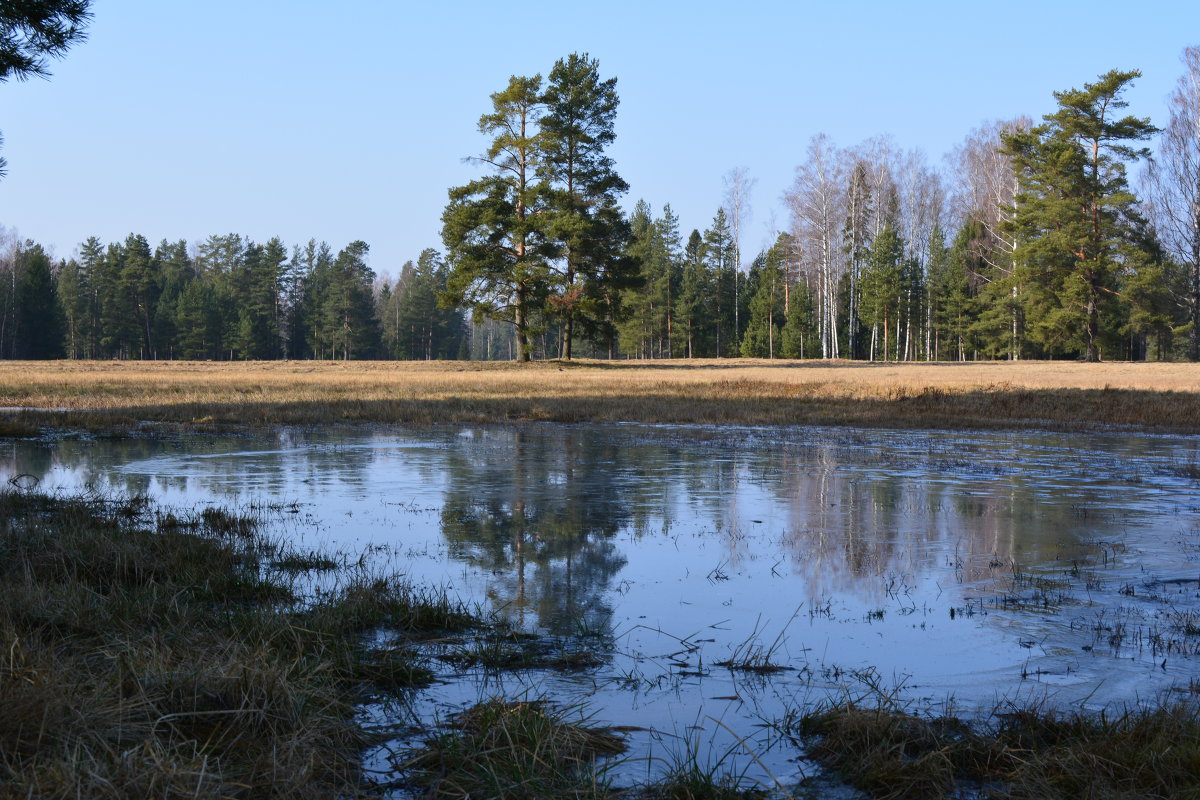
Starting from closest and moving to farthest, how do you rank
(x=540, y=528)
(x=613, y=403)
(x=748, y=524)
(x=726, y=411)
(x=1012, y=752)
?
(x=1012, y=752) < (x=540, y=528) < (x=748, y=524) < (x=726, y=411) < (x=613, y=403)

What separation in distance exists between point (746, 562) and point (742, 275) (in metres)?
88.2

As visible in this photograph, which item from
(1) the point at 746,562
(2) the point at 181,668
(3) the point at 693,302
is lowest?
(1) the point at 746,562

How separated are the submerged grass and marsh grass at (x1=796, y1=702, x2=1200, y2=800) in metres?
1.70

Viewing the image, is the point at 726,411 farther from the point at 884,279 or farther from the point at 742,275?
the point at 742,275

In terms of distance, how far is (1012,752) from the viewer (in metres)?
3.37

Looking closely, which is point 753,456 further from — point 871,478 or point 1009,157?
point 1009,157

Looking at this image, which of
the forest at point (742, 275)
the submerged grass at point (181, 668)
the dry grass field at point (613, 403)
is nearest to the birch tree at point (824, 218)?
the forest at point (742, 275)

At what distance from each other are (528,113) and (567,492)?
44.4 metres

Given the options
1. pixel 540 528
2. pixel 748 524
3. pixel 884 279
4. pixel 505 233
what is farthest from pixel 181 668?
pixel 884 279

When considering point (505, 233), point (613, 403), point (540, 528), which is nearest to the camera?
point (540, 528)

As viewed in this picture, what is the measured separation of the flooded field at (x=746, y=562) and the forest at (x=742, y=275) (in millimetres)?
37120

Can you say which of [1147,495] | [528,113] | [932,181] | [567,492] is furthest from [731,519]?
[932,181]

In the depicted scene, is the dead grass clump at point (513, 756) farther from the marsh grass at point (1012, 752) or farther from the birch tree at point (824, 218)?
the birch tree at point (824, 218)

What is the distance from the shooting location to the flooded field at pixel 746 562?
13.9 feet
